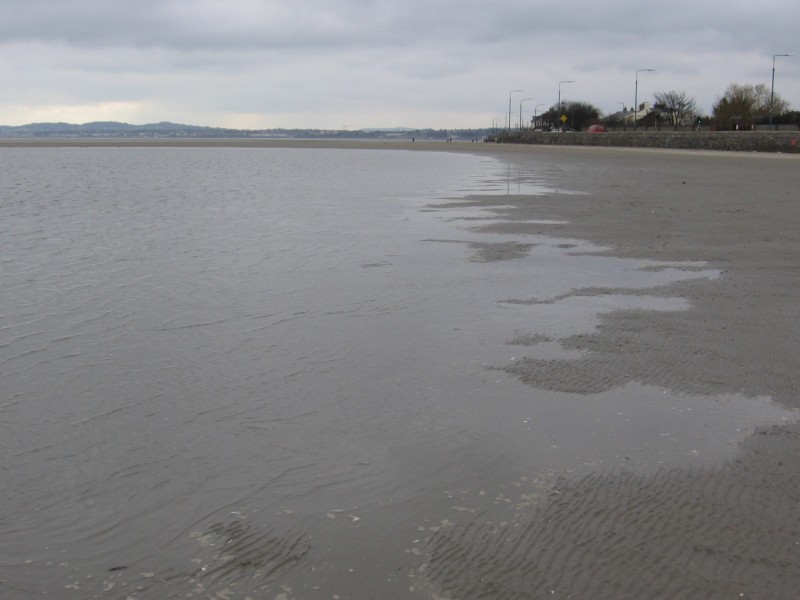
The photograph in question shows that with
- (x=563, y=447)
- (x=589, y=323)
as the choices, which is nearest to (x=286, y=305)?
(x=589, y=323)

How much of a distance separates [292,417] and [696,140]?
65966mm

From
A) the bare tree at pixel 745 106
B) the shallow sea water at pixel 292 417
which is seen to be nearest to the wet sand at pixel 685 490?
the shallow sea water at pixel 292 417

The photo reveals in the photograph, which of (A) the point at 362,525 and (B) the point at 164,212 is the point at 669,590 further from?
(B) the point at 164,212

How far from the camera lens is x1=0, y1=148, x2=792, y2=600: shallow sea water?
3.59 m

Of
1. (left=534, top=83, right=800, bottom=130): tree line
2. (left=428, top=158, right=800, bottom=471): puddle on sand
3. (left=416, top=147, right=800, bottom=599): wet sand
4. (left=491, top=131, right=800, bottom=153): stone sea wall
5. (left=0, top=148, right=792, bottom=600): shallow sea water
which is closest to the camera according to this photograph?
(left=416, top=147, right=800, bottom=599): wet sand

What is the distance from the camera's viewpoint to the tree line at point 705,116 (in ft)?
271

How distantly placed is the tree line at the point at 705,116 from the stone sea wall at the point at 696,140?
23.3 ft

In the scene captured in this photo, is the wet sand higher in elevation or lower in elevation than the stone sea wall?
lower

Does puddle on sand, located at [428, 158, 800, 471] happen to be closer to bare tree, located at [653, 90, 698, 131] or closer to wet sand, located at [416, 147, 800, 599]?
wet sand, located at [416, 147, 800, 599]

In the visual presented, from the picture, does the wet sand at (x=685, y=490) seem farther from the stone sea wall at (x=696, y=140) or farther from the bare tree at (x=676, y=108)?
the bare tree at (x=676, y=108)

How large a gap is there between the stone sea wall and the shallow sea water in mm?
50209

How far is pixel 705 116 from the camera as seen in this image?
10150 cm

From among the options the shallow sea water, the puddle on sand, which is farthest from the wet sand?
the shallow sea water

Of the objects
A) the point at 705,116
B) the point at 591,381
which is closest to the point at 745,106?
the point at 705,116
